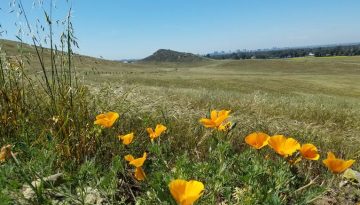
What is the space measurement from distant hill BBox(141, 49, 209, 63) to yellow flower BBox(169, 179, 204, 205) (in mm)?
105766

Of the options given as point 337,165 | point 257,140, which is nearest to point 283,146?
point 257,140

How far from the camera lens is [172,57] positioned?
115812 millimetres

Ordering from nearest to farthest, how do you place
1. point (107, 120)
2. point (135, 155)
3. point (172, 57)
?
1. point (107, 120)
2. point (135, 155)
3. point (172, 57)

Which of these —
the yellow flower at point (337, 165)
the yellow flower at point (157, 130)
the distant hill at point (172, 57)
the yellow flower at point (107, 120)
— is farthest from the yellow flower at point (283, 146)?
the distant hill at point (172, 57)

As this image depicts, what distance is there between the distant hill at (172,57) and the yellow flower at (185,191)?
10577cm

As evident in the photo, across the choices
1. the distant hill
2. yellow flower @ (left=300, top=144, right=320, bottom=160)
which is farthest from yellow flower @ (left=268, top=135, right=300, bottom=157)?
the distant hill

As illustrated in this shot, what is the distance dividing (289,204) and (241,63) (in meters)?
82.5

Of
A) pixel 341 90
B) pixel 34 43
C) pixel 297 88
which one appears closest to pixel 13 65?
pixel 34 43

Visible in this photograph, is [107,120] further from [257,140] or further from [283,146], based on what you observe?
[283,146]

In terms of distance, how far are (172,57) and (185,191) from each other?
377 ft

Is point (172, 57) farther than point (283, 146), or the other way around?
point (172, 57)

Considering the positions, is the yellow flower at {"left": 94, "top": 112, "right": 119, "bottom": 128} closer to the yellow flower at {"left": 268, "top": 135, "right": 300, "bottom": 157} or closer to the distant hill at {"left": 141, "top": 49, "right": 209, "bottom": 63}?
the yellow flower at {"left": 268, "top": 135, "right": 300, "bottom": 157}

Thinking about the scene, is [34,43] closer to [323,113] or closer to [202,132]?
[202,132]

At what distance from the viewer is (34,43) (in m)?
3.68
